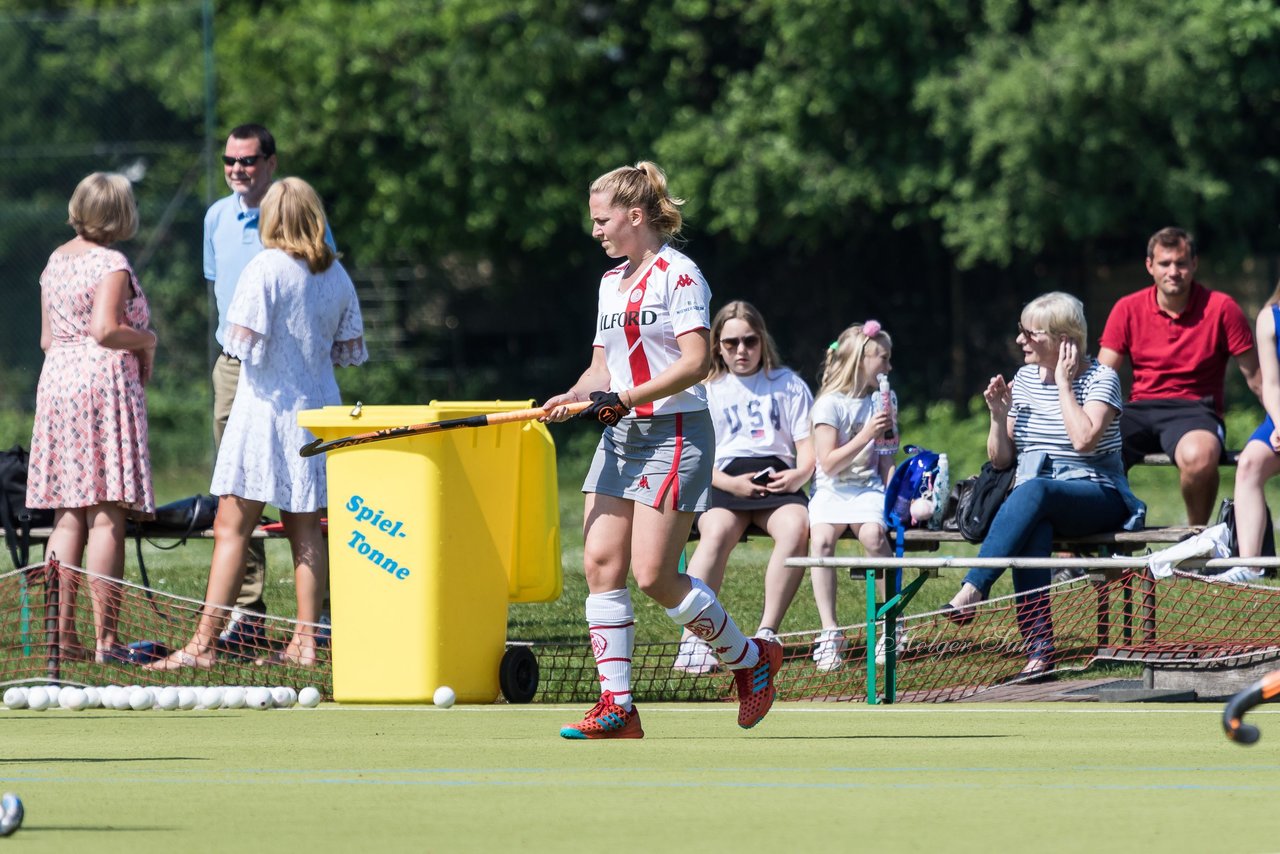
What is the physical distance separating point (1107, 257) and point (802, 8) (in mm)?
4823

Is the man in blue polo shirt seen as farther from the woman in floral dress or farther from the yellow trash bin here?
the yellow trash bin

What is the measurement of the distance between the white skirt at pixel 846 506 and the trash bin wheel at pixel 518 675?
1.80 m

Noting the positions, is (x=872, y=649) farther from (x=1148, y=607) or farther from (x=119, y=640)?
(x=119, y=640)

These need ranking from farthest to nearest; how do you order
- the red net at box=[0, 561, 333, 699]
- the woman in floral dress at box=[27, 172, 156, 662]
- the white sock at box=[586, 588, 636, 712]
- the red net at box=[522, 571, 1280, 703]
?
1. the woman in floral dress at box=[27, 172, 156, 662]
2. the red net at box=[0, 561, 333, 699]
3. the red net at box=[522, 571, 1280, 703]
4. the white sock at box=[586, 588, 636, 712]

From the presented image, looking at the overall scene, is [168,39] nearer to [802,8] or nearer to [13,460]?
[802,8]

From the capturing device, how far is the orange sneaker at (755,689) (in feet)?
23.5

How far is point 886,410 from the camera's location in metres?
9.88

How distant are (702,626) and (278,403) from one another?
2.73 m

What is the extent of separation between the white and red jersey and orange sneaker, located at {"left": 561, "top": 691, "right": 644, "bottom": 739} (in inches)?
37.4

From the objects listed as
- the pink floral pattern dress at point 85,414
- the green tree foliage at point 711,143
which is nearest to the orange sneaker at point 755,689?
the pink floral pattern dress at point 85,414

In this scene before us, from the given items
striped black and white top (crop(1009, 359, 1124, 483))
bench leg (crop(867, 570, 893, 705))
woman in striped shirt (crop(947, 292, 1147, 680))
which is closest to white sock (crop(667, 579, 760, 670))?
bench leg (crop(867, 570, 893, 705))

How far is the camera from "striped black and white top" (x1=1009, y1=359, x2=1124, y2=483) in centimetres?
948

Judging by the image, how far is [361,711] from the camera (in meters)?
8.08

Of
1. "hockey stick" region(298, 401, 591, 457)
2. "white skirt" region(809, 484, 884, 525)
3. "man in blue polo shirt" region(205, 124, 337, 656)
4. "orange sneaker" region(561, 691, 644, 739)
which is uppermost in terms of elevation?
"man in blue polo shirt" region(205, 124, 337, 656)
